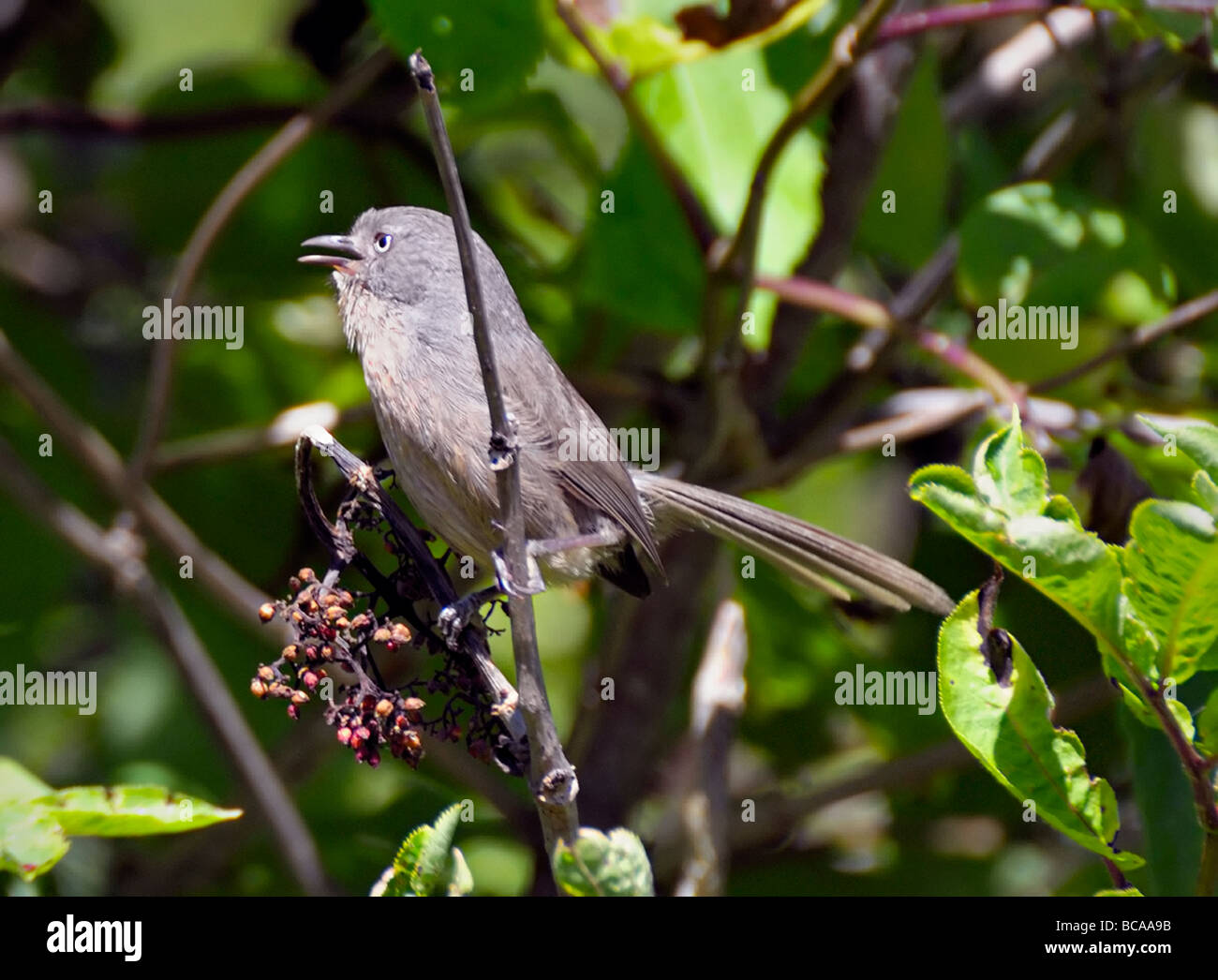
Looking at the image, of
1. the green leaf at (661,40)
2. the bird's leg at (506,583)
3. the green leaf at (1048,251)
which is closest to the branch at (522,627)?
the bird's leg at (506,583)

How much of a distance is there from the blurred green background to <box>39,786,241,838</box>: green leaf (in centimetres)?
153

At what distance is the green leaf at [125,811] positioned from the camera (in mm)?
2078

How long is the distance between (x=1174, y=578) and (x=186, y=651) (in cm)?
275

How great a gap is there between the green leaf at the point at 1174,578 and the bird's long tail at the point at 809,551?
1.45m

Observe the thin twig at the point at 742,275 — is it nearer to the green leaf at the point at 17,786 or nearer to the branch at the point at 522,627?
the branch at the point at 522,627

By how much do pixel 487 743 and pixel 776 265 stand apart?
5.57ft

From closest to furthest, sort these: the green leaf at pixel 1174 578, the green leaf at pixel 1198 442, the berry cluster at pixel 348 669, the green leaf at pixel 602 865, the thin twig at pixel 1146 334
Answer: the green leaf at pixel 602 865 → the green leaf at pixel 1174 578 → the green leaf at pixel 1198 442 → the berry cluster at pixel 348 669 → the thin twig at pixel 1146 334

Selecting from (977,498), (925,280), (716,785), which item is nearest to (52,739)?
(716,785)

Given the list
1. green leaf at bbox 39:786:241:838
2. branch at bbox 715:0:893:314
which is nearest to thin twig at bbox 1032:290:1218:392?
branch at bbox 715:0:893:314

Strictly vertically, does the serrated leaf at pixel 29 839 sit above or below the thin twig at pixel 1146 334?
below

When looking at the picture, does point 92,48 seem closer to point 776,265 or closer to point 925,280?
point 776,265

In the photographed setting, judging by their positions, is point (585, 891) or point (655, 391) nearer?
point (585, 891)

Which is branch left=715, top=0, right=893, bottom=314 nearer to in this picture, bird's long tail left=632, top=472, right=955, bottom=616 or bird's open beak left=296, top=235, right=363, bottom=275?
bird's long tail left=632, top=472, right=955, bottom=616

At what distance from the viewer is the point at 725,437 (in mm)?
3744
